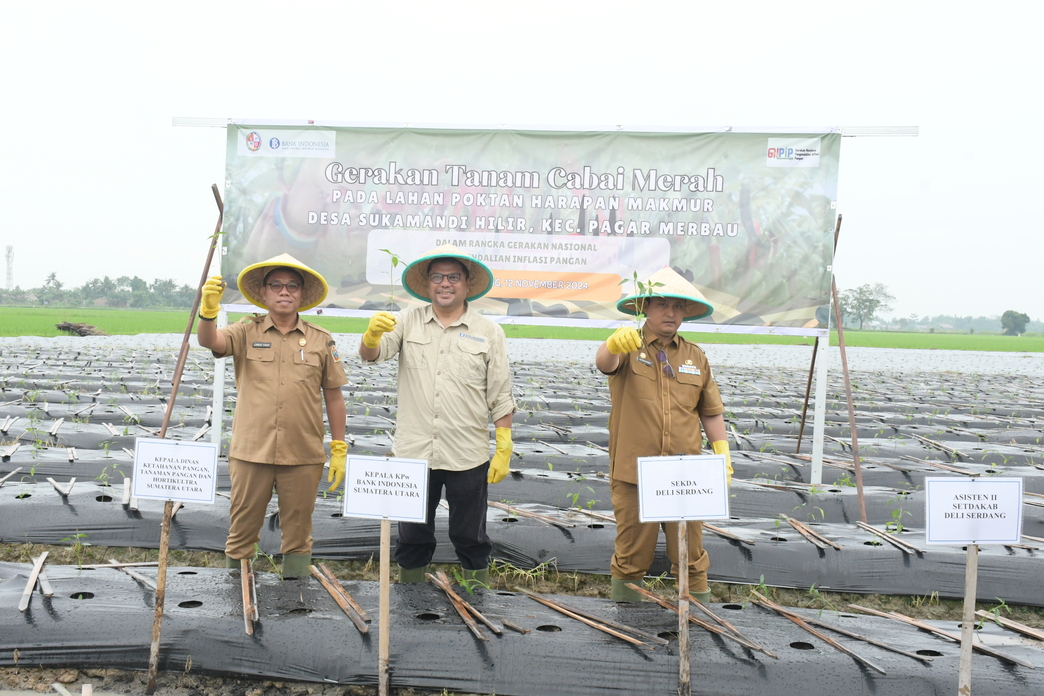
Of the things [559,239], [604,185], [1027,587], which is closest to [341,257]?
[559,239]

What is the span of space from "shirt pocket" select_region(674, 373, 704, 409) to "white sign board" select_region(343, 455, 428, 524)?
115 centimetres

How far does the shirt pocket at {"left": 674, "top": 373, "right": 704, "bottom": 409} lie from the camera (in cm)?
280

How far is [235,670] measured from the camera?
91.4 inches

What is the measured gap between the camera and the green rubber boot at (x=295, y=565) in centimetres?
285

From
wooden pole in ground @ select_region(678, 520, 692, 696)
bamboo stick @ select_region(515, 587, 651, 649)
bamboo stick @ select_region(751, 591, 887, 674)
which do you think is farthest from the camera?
bamboo stick @ select_region(515, 587, 651, 649)

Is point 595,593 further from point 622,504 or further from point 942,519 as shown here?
point 942,519

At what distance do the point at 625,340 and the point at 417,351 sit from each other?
89cm

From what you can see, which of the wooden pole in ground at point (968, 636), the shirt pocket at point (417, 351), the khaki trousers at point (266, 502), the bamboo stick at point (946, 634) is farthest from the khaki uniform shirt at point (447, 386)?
the bamboo stick at point (946, 634)

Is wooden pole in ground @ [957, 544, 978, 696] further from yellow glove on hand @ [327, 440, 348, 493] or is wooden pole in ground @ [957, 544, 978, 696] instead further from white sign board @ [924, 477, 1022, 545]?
yellow glove on hand @ [327, 440, 348, 493]

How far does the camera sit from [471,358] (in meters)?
2.82

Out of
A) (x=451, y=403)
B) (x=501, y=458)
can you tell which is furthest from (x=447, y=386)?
(x=501, y=458)

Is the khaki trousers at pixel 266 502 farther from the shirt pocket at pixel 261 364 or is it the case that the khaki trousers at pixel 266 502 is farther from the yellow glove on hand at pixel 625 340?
→ the yellow glove on hand at pixel 625 340

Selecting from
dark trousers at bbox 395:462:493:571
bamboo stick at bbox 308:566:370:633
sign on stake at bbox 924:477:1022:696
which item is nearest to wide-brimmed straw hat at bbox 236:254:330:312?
dark trousers at bbox 395:462:493:571

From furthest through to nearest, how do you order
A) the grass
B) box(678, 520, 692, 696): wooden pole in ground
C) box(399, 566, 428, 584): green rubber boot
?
the grass < box(399, 566, 428, 584): green rubber boot < box(678, 520, 692, 696): wooden pole in ground
